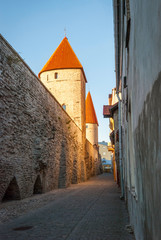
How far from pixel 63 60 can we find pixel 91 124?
69.7ft

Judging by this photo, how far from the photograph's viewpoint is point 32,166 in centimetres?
1045

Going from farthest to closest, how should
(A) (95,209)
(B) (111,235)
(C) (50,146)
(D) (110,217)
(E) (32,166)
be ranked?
(C) (50,146) → (E) (32,166) → (A) (95,209) → (D) (110,217) → (B) (111,235)

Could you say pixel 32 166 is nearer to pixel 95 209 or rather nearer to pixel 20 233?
pixel 95 209

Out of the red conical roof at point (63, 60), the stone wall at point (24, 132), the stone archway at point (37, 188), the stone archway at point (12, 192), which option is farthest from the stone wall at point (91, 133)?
the stone archway at point (12, 192)

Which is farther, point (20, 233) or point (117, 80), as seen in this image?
point (117, 80)

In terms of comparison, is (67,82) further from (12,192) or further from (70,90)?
(12,192)

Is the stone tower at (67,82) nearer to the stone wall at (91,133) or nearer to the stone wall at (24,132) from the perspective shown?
the stone wall at (24,132)

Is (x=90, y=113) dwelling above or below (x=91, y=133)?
above

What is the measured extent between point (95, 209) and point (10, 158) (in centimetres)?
310

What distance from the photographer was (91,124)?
4850 centimetres

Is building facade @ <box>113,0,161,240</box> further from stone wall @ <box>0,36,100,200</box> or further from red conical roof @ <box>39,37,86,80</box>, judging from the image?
red conical roof @ <box>39,37,86,80</box>

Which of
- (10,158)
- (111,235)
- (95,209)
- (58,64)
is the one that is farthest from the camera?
(58,64)

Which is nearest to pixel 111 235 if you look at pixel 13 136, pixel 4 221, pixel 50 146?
pixel 4 221

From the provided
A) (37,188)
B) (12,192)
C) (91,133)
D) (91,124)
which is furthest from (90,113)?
(12,192)
